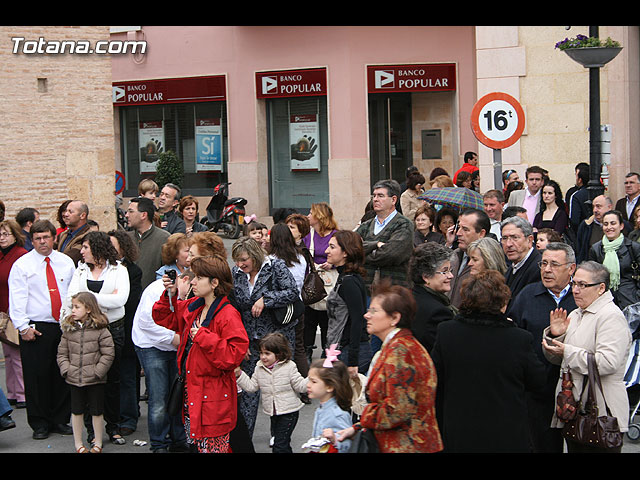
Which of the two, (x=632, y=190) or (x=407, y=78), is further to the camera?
(x=407, y=78)

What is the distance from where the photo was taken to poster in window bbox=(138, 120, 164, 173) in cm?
2938

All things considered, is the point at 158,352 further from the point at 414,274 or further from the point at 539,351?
the point at 539,351

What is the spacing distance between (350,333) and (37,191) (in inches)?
340

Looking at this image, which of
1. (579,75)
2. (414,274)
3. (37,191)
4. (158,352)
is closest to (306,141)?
(579,75)

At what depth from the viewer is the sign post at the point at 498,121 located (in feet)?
36.5

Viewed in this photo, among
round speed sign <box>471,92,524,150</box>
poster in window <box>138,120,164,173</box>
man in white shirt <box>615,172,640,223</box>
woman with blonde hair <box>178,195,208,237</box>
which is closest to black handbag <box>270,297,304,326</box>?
woman with blonde hair <box>178,195,208,237</box>

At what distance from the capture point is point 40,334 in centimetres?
859

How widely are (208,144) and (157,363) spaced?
20.8 metres

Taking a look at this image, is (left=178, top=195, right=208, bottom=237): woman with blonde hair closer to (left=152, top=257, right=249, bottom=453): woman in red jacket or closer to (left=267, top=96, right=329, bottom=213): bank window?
(left=152, top=257, right=249, bottom=453): woman in red jacket

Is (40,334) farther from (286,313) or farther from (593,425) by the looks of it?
(593,425)

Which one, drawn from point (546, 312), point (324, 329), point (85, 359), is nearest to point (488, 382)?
point (546, 312)

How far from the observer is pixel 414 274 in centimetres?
594

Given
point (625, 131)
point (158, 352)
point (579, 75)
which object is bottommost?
point (158, 352)

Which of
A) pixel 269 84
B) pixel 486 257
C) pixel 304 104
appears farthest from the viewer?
pixel 304 104
